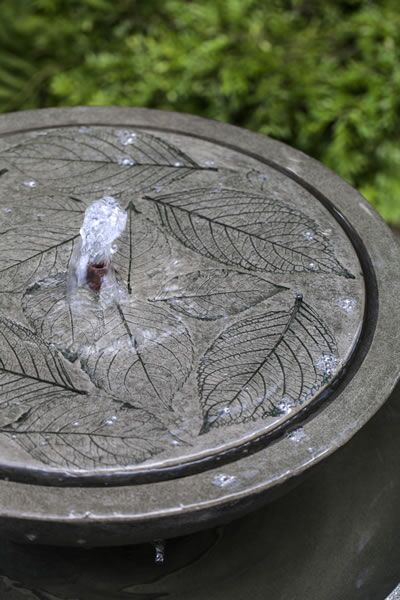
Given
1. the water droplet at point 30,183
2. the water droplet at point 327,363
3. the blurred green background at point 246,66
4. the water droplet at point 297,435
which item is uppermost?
the blurred green background at point 246,66

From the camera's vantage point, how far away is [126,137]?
178 cm

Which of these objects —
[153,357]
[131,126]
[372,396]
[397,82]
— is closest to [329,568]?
[372,396]

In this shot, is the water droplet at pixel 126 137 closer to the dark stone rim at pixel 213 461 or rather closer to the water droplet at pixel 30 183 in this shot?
the water droplet at pixel 30 183

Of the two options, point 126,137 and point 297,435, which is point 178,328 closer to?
point 297,435

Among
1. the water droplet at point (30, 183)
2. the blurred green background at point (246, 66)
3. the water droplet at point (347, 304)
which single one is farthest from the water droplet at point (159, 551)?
the blurred green background at point (246, 66)

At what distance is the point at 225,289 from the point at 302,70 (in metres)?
1.81

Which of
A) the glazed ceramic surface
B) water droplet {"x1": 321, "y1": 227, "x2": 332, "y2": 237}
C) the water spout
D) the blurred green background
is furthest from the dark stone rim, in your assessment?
the blurred green background

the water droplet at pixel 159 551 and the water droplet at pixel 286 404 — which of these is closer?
the water droplet at pixel 286 404

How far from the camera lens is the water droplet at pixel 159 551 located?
137 centimetres

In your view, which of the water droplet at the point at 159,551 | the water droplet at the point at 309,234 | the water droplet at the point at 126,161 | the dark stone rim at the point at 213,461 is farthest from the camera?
the water droplet at the point at 126,161

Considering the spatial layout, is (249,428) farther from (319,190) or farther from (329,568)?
(319,190)

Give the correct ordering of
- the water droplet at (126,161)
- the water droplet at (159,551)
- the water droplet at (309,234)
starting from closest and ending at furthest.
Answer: the water droplet at (159,551), the water droplet at (309,234), the water droplet at (126,161)

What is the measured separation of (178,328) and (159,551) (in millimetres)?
347

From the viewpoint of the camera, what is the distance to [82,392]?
125cm
